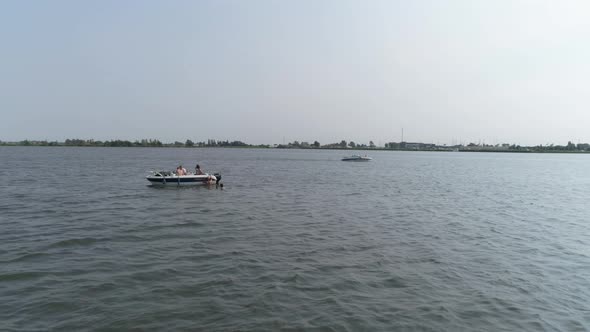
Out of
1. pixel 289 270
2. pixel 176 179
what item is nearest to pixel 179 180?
pixel 176 179

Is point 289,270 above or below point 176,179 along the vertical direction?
below

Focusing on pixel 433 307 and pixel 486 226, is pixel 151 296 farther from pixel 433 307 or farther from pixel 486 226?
pixel 486 226

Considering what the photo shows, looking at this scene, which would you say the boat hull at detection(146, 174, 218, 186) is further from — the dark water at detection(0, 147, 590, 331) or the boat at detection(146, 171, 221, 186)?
the dark water at detection(0, 147, 590, 331)

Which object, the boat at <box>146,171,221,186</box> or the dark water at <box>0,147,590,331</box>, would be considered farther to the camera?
the boat at <box>146,171,221,186</box>

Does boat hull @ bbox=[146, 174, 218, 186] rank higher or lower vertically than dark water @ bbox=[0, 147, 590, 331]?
higher

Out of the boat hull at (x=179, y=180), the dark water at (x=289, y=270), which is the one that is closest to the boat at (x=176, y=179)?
the boat hull at (x=179, y=180)

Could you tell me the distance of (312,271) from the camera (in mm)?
12586

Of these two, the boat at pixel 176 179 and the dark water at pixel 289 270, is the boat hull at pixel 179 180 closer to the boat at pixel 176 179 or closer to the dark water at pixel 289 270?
the boat at pixel 176 179

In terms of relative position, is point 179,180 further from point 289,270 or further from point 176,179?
point 289,270

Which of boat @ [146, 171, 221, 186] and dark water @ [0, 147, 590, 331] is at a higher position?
boat @ [146, 171, 221, 186]

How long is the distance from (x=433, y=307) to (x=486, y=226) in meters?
13.4

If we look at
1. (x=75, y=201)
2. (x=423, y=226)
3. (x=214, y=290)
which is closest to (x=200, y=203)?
(x=75, y=201)

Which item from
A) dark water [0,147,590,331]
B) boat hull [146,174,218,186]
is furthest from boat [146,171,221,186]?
dark water [0,147,590,331]

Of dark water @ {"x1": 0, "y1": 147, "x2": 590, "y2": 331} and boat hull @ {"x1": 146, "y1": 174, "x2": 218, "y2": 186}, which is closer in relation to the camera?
dark water @ {"x1": 0, "y1": 147, "x2": 590, "y2": 331}
